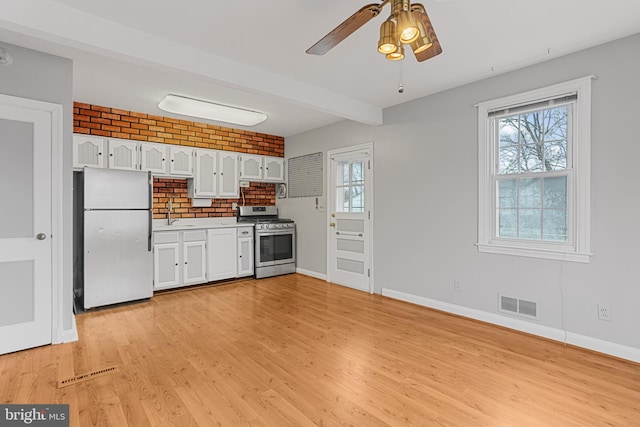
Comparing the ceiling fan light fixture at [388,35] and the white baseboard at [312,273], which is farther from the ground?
the ceiling fan light fixture at [388,35]

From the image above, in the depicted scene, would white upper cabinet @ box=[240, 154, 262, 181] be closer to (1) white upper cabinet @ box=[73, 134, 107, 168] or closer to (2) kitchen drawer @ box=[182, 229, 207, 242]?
(2) kitchen drawer @ box=[182, 229, 207, 242]

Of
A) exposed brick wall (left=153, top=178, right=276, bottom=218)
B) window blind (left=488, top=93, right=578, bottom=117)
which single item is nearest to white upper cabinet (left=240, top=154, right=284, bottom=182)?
exposed brick wall (left=153, top=178, right=276, bottom=218)

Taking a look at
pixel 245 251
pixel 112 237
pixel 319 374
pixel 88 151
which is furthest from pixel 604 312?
pixel 88 151

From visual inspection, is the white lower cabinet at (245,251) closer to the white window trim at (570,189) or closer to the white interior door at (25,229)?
the white interior door at (25,229)

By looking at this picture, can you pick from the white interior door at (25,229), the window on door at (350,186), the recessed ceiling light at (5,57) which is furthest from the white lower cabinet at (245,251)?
the recessed ceiling light at (5,57)

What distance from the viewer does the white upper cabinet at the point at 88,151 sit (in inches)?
164

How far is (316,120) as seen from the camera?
5109 mm

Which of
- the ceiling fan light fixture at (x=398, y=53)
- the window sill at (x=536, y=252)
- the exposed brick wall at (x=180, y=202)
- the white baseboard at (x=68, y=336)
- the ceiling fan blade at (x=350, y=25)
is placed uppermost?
the ceiling fan blade at (x=350, y=25)

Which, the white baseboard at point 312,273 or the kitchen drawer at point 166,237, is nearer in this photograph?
the kitchen drawer at point 166,237

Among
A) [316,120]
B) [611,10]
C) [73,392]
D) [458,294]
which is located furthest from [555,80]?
[73,392]

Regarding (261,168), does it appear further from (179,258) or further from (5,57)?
(5,57)

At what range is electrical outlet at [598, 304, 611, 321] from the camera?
2.77 m

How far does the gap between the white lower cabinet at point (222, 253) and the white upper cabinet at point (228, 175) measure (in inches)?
25.2

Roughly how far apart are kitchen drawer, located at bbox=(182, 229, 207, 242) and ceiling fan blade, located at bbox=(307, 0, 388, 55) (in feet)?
11.6
